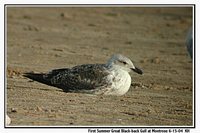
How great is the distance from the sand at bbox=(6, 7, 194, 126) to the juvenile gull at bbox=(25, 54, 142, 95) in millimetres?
113

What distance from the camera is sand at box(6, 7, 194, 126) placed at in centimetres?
818

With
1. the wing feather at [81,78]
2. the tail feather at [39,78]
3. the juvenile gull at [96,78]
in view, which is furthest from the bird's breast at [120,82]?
the tail feather at [39,78]

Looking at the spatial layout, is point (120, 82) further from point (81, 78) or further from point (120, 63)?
point (81, 78)

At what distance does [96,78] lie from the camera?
866cm

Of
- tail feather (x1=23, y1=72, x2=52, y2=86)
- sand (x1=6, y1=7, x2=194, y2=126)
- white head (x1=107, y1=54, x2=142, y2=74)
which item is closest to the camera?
sand (x1=6, y1=7, x2=194, y2=126)

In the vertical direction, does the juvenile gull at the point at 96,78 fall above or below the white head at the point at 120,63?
below

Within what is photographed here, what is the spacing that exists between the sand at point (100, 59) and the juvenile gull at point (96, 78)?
113 millimetres

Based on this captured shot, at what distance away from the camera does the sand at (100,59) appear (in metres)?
8.18

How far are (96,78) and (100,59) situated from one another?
3269mm

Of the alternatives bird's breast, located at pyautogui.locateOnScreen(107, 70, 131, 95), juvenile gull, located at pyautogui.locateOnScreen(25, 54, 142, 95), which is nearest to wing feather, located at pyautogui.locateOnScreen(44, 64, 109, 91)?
juvenile gull, located at pyautogui.locateOnScreen(25, 54, 142, 95)

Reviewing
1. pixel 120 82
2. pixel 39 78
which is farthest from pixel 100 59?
pixel 120 82

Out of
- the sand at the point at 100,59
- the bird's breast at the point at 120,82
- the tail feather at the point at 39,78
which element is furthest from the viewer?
the tail feather at the point at 39,78

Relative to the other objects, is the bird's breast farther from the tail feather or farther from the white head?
the tail feather

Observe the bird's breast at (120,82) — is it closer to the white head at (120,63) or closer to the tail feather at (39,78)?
the white head at (120,63)
